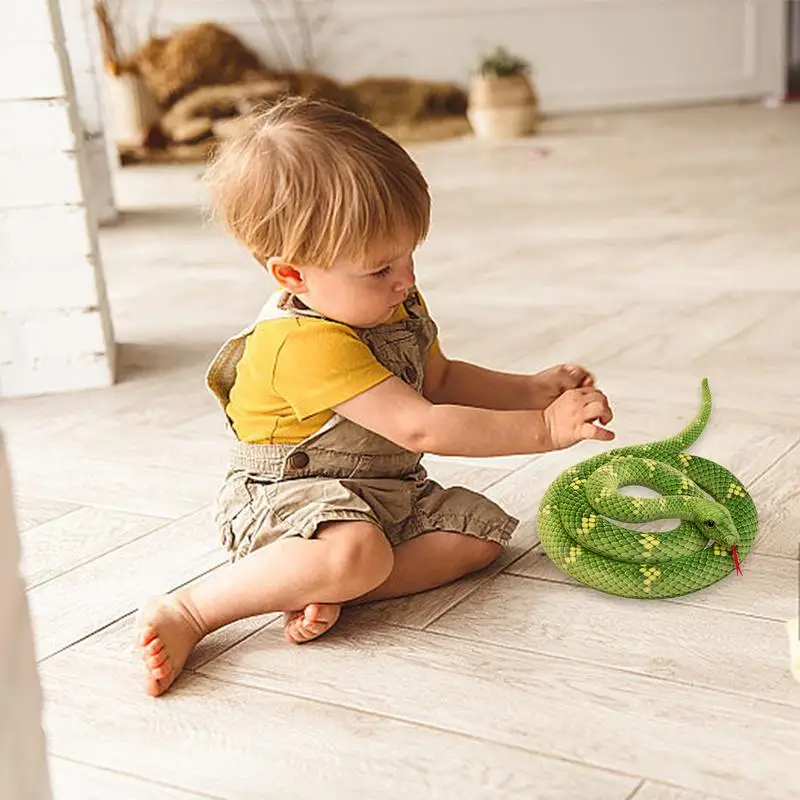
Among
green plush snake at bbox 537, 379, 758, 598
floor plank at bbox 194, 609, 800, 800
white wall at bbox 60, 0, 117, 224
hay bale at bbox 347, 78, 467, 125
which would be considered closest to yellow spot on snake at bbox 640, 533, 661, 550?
green plush snake at bbox 537, 379, 758, 598

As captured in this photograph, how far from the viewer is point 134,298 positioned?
264 cm

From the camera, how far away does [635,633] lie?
1.13 meters

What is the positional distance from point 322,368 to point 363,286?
0.08 metres

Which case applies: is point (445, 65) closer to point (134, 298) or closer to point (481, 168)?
point (481, 168)

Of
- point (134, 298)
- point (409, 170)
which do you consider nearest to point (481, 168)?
point (134, 298)

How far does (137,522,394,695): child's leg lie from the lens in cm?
114

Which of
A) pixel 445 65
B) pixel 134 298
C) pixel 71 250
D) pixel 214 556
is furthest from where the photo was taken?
pixel 445 65

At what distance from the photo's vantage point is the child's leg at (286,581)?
1138mm

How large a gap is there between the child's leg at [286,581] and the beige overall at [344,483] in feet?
0.06

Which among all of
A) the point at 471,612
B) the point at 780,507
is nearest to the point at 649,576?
the point at 471,612

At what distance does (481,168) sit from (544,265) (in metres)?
1.70

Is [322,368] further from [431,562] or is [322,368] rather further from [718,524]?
[718,524]

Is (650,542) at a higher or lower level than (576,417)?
lower

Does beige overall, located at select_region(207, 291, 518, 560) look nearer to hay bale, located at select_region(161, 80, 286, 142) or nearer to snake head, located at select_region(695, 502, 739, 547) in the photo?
snake head, located at select_region(695, 502, 739, 547)
